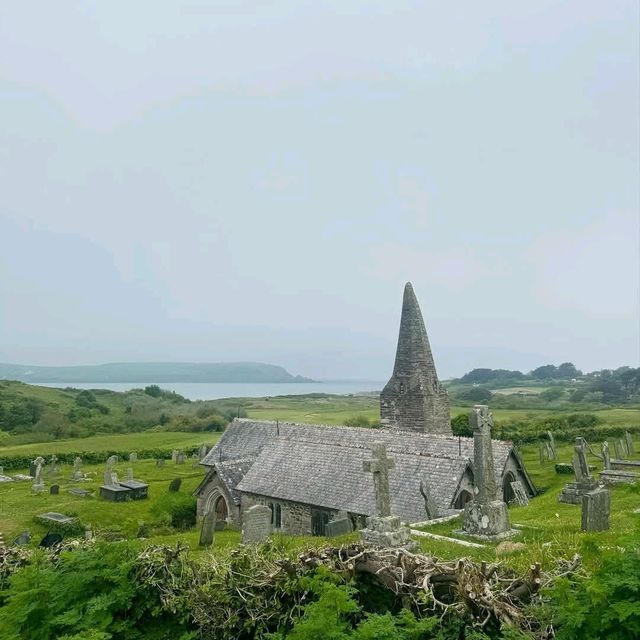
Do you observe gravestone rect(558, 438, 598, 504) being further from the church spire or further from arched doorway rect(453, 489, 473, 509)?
the church spire

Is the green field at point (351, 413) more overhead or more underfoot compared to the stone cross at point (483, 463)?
more underfoot

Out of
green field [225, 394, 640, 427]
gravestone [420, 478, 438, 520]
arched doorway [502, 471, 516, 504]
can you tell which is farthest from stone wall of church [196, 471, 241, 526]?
green field [225, 394, 640, 427]

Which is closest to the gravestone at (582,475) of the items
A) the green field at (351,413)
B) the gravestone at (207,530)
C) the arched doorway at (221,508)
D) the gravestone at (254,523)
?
the gravestone at (254,523)

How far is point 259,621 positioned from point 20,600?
10.0ft

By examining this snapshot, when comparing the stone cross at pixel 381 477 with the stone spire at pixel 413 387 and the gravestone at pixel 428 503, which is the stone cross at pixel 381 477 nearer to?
the gravestone at pixel 428 503

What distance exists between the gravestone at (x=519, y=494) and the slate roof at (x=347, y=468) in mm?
1734

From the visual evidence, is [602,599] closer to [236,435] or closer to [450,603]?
[450,603]

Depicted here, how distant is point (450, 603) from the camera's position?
18.7ft

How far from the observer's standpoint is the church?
2220cm

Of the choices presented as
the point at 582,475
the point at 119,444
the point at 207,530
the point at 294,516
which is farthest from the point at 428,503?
the point at 119,444

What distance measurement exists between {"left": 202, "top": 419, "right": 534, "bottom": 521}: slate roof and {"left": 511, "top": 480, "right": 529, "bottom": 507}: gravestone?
1734 mm

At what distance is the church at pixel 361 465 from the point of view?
72.8ft

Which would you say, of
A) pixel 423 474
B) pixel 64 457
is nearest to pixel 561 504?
pixel 423 474

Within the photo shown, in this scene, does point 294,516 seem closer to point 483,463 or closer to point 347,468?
point 347,468
